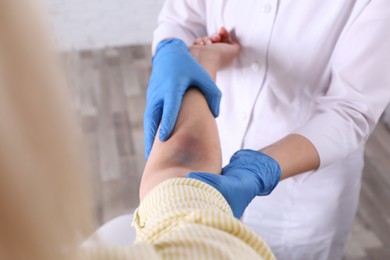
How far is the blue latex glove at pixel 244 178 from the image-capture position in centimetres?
82

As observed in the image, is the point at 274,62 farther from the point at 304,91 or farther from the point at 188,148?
the point at 188,148

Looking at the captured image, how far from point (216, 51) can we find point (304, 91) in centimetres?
23

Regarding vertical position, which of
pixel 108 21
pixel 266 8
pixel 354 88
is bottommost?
pixel 108 21

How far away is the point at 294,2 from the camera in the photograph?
1.06m

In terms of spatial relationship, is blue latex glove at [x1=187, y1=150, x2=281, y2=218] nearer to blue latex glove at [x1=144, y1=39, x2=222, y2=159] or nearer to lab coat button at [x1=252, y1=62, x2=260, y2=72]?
blue latex glove at [x1=144, y1=39, x2=222, y2=159]

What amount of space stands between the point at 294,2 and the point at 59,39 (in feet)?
2.65

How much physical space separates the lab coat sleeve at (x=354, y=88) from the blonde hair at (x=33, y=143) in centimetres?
76

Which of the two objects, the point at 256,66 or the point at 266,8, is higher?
the point at 266,8

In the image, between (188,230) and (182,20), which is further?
(182,20)

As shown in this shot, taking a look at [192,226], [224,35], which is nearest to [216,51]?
[224,35]

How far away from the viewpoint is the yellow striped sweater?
55cm

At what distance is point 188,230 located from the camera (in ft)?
1.91

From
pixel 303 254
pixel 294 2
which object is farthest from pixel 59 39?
pixel 303 254

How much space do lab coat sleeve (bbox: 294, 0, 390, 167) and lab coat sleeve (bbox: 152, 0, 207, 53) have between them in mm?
407
